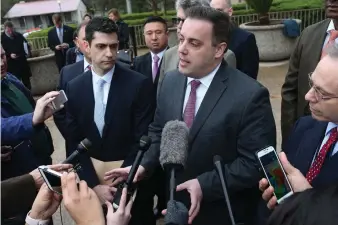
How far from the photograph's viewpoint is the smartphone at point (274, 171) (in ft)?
5.60

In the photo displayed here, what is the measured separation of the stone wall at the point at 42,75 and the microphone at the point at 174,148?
6.93 m

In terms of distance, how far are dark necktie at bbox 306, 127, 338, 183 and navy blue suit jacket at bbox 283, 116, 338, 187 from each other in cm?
2

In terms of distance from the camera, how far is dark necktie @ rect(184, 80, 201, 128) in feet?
7.82

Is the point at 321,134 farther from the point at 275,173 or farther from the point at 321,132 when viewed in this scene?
the point at 275,173

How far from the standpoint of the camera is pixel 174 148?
1.81 meters

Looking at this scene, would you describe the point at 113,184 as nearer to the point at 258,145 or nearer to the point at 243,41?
the point at 258,145

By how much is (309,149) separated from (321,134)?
0.32 ft

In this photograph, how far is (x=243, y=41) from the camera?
4004 mm

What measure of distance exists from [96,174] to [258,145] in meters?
1.19

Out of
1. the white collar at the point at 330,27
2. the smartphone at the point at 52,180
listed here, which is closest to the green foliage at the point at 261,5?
the white collar at the point at 330,27

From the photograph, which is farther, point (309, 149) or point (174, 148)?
point (309, 149)

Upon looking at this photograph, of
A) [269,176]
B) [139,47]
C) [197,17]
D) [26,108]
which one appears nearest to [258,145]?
[269,176]

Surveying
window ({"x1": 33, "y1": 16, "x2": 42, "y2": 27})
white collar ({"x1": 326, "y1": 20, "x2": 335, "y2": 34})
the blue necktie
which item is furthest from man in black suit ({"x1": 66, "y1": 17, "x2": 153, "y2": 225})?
window ({"x1": 33, "y1": 16, "x2": 42, "y2": 27})

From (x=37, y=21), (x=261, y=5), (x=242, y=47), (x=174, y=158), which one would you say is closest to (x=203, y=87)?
(x=174, y=158)
